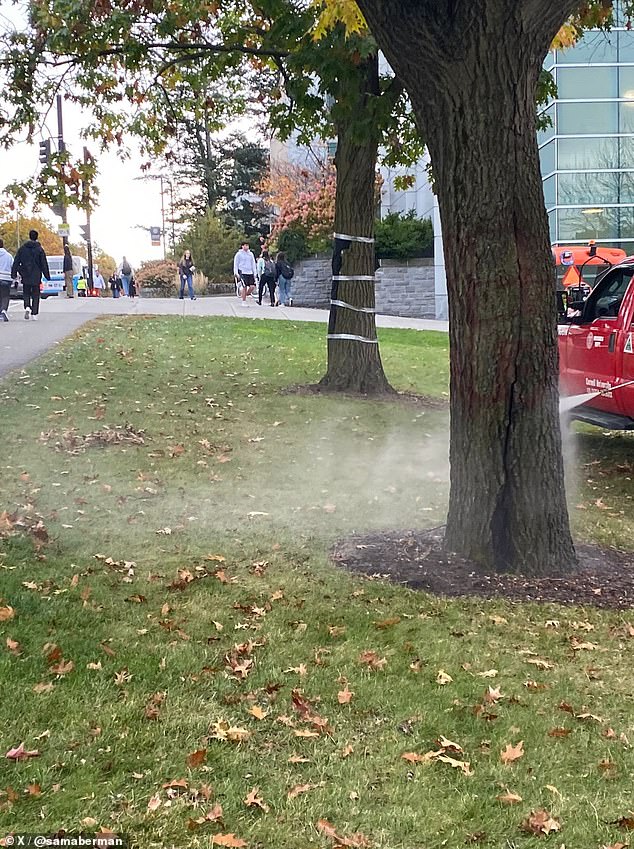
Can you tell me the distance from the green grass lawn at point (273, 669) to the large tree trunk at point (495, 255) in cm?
76

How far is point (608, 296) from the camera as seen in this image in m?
9.20

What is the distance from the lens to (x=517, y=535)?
5605mm

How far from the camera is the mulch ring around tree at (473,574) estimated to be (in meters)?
5.29

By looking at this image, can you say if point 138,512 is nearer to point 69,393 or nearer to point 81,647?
point 81,647

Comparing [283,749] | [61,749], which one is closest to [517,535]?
[283,749]

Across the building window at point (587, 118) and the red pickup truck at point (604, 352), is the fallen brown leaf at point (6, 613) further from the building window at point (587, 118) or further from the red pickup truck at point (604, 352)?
the building window at point (587, 118)

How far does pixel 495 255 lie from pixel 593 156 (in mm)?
21024

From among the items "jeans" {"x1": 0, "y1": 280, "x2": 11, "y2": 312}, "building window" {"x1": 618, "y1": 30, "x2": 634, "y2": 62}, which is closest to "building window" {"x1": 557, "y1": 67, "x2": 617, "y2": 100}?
"building window" {"x1": 618, "y1": 30, "x2": 634, "y2": 62}

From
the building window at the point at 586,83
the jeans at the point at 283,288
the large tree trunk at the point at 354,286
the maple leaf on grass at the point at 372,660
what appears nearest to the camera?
the maple leaf on grass at the point at 372,660

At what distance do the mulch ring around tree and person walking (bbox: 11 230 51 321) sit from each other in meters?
14.6

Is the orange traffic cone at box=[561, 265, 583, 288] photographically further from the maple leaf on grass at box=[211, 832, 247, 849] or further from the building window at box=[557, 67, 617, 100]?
the maple leaf on grass at box=[211, 832, 247, 849]

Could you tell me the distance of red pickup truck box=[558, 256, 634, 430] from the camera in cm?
835

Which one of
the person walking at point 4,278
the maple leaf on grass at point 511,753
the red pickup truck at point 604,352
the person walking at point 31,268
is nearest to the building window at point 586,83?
the person walking at point 31,268

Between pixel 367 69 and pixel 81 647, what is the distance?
27.7ft
